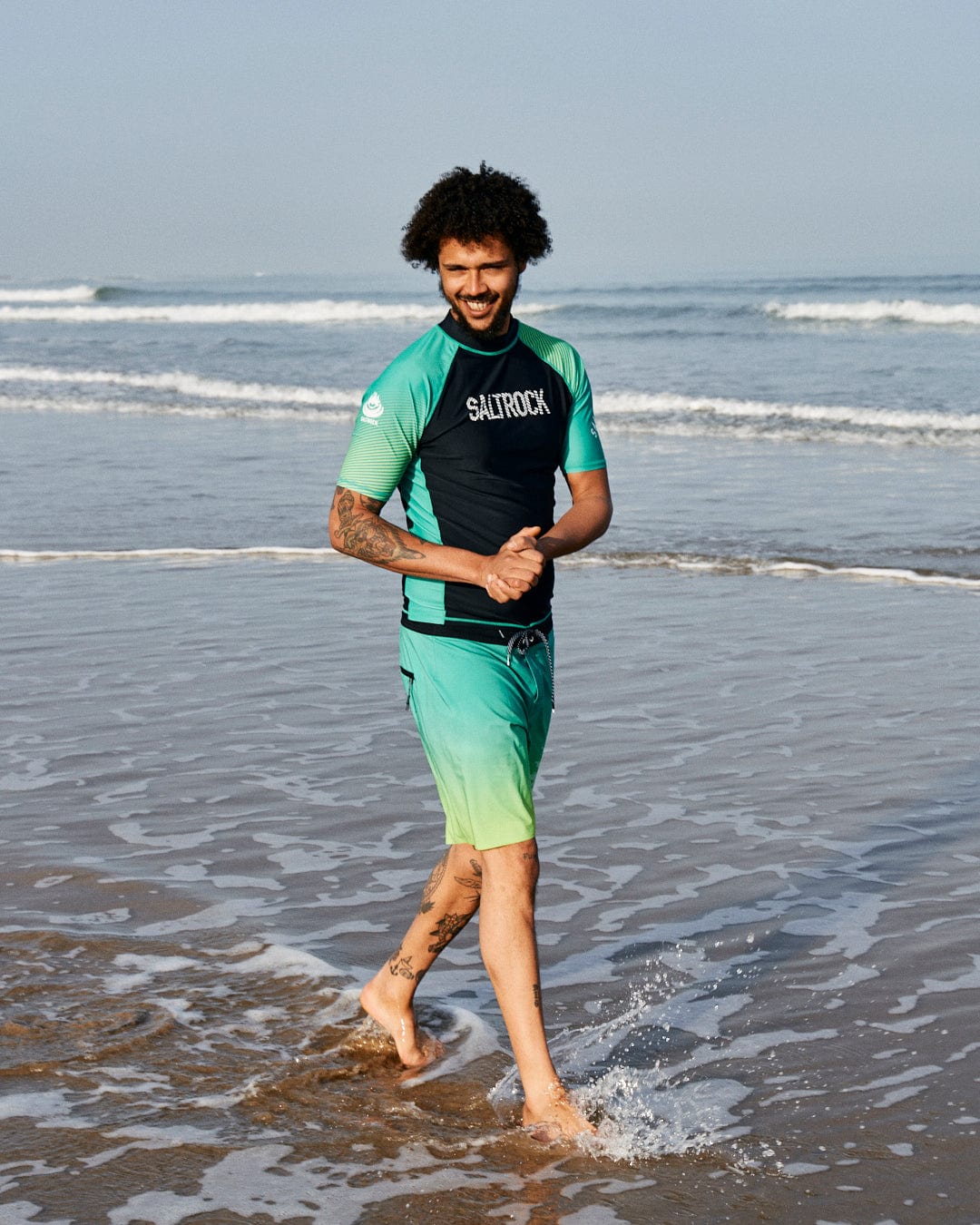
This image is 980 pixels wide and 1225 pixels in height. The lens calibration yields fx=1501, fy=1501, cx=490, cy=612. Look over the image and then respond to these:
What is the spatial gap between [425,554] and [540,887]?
199cm

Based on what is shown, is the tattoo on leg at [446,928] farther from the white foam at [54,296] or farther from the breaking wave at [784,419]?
the white foam at [54,296]

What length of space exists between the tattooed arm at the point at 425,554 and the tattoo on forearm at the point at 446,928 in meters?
0.96

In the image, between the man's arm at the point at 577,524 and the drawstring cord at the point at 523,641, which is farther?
the drawstring cord at the point at 523,641

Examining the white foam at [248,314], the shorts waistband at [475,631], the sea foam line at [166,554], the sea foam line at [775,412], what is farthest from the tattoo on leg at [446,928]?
the white foam at [248,314]

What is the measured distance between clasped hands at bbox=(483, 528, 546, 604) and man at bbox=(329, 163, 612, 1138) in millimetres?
106

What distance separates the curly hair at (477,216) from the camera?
3.68 metres

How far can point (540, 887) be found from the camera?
5234mm

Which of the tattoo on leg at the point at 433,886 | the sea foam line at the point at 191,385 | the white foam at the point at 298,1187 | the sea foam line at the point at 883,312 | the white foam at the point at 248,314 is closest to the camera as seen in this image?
the white foam at the point at 298,1187

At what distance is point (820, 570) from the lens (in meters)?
10.8

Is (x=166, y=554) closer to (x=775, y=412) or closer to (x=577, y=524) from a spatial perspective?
(x=577, y=524)

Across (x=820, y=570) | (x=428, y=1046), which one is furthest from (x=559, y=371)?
(x=820, y=570)

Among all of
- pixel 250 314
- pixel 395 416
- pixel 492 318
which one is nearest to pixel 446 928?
pixel 395 416

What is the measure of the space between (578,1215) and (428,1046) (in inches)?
35.7

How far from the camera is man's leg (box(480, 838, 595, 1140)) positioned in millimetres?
3592
